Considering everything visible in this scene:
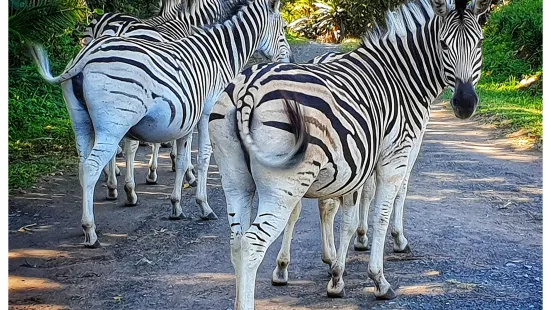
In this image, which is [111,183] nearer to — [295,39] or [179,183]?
[179,183]

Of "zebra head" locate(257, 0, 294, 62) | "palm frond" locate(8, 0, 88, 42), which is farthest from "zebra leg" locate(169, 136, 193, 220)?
"palm frond" locate(8, 0, 88, 42)

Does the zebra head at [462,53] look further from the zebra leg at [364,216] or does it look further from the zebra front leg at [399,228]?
the zebra front leg at [399,228]

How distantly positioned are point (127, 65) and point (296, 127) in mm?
2621

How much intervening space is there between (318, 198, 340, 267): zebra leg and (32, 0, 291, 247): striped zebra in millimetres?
1970

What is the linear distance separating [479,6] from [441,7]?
0.31m

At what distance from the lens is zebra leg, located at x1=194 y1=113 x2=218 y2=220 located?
7191 mm

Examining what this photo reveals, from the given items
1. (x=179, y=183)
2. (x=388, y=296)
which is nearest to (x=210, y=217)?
(x=179, y=183)

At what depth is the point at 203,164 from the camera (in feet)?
23.8

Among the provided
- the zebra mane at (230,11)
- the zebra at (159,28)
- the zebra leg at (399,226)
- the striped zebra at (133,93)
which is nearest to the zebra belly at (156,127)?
the striped zebra at (133,93)

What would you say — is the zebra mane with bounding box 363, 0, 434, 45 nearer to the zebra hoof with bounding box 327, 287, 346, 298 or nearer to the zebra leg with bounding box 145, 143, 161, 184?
the zebra hoof with bounding box 327, 287, 346, 298

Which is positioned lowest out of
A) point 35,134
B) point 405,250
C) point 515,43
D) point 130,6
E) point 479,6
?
point 405,250

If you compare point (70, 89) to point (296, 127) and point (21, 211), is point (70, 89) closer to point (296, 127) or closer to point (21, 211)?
point (21, 211)
